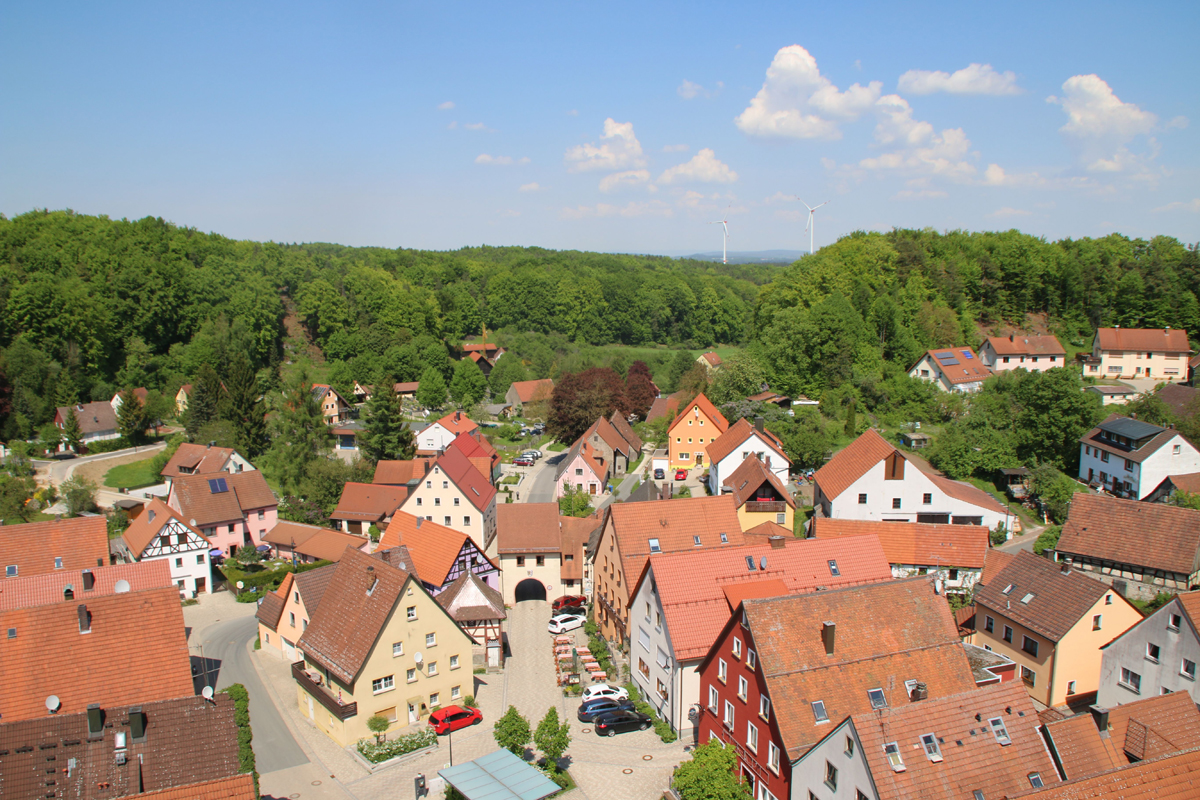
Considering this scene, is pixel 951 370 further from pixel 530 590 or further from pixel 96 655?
pixel 96 655

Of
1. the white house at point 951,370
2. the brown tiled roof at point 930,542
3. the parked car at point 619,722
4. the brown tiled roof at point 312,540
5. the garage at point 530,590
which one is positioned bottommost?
the garage at point 530,590

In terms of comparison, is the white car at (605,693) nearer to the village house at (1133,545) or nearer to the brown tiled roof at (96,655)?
the brown tiled roof at (96,655)

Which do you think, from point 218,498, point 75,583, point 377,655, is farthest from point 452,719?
point 218,498

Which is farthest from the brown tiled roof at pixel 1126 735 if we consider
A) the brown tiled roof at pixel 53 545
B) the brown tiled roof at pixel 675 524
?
the brown tiled roof at pixel 53 545

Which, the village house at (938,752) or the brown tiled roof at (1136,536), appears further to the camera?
the brown tiled roof at (1136,536)

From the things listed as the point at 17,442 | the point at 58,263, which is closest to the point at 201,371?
the point at 17,442

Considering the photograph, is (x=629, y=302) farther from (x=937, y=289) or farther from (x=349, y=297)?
(x=937, y=289)
